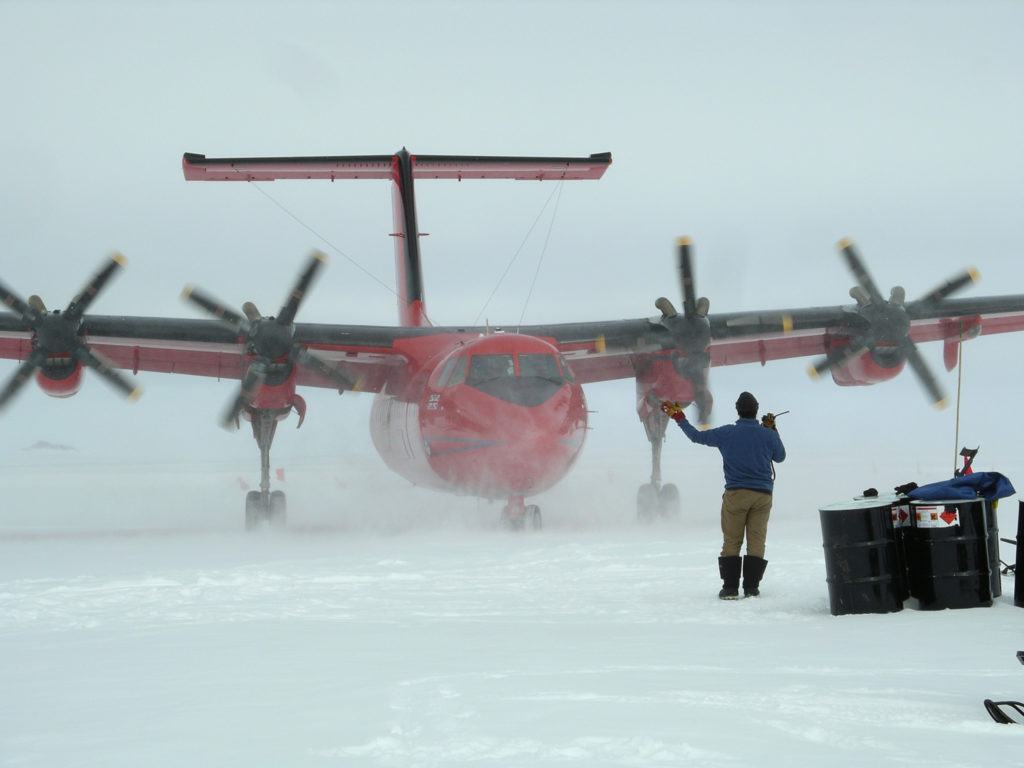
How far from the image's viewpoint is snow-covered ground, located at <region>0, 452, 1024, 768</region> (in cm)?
401

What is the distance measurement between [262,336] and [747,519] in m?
11.0

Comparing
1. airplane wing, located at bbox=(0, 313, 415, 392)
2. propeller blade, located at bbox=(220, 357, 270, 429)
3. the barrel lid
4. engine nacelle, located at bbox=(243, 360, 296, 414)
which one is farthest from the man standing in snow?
airplane wing, located at bbox=(0, 313, 415, 392)

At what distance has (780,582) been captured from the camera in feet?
30.7

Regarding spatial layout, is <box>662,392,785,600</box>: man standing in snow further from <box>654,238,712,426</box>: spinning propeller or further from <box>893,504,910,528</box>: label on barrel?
<box>654,238,712,426</box>: spinning propeller

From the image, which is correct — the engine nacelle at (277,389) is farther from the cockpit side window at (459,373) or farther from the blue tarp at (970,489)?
the blue tarp at (970,489)

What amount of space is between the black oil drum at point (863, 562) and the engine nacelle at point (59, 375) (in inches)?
546

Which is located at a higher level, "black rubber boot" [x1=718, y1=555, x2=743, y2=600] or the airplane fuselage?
the airplane fuselage

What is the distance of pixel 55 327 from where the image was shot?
1711 cm

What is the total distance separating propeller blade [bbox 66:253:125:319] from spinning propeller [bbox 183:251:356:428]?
50.4 inches

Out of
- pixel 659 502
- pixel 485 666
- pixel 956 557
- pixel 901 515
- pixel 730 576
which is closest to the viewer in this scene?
pixel 485 666

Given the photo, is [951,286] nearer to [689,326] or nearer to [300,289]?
[689,326]

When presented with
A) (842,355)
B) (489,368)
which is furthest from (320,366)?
(842,355)

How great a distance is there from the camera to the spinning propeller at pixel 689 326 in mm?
18531

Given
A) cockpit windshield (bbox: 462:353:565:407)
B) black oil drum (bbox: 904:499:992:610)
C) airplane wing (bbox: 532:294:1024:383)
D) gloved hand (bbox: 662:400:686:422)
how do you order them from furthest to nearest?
airplane wing (bbox: 532:294:1024:383)
cockpit windshield (bbox: 462:353:565:407)
gloved hand (bbox: 662:400:686:422)
black oil drum (bbox: 904:499:992:610)
